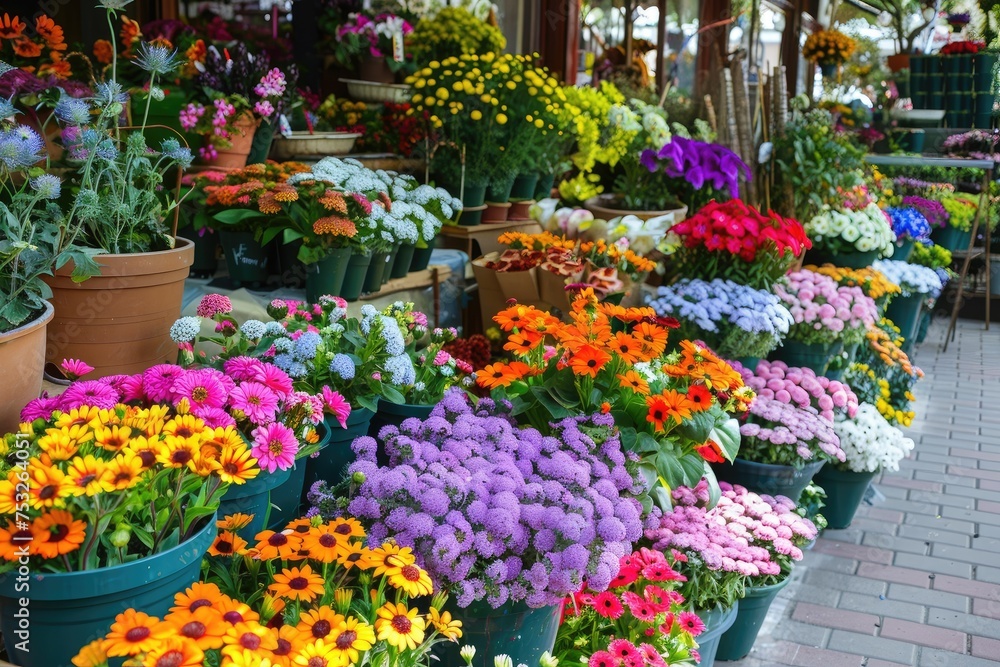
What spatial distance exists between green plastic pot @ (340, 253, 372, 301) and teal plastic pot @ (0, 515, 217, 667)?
4.85 ft

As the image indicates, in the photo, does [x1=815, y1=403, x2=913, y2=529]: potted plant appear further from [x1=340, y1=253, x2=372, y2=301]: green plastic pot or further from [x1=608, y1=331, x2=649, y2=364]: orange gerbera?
[x1=340, y1=253, x2=372, y2=301]: green plastic pot

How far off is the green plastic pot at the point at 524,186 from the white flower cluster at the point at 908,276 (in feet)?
7.40

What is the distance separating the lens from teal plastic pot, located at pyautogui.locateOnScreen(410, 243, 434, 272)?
3107 millimetres

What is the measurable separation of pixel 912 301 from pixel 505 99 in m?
3.34

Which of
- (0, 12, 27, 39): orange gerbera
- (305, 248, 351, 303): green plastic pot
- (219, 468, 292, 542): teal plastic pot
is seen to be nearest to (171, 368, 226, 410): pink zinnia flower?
(219, 468, 292, 542): teal plastic pot

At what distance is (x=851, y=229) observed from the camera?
14.4 feet

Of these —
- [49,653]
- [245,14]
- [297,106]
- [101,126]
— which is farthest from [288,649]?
[245,14]

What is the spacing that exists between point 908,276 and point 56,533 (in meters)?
5.02

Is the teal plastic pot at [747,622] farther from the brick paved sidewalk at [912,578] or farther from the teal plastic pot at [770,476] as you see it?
the teal plastic pot at [770,476]

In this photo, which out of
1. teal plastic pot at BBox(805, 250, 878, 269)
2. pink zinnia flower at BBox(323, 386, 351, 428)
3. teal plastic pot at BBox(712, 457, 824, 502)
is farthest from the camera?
teal plastic pot at BBox(805, 250, 878, 269)

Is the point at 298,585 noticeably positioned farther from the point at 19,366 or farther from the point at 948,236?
the point at 948,236

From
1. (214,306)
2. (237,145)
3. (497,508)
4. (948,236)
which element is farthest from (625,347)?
(948,236)

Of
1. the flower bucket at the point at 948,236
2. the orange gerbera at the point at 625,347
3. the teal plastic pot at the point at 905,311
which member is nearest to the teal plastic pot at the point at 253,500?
the orange gerbera at the point at 625,347

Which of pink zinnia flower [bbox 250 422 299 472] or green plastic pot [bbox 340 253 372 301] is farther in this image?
green plastic pot [bbox 340 253 372 301]
